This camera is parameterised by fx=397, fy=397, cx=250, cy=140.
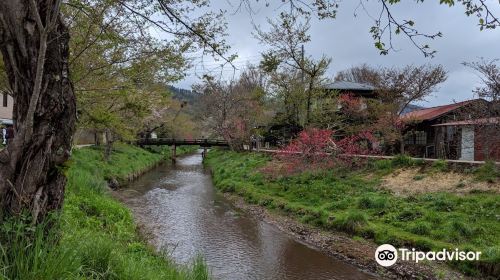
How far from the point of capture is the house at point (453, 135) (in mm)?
14992

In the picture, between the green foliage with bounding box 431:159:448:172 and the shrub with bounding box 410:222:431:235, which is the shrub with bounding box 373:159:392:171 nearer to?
the green foliage with bounding box 431:159:448:172

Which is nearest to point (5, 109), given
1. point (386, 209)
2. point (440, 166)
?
point (386, 209)

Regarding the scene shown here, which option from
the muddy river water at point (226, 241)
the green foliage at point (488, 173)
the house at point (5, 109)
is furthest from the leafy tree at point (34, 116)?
the house at point (5, 109)

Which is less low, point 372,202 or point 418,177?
point 418,177

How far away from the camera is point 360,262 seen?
9.96 m

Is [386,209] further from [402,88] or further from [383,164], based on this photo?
[402,88]

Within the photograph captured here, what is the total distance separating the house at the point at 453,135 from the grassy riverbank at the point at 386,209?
7.63 ft

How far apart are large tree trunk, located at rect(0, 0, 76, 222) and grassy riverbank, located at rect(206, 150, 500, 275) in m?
8.78

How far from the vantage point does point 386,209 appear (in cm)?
1281

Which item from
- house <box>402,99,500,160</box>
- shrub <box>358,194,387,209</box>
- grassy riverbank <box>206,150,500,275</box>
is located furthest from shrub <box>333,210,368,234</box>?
house <box>402,99,500,160</box>

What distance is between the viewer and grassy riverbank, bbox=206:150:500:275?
10016mm

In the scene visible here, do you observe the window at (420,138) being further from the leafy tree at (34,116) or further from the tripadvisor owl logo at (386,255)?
the leafy tree at (34,116)

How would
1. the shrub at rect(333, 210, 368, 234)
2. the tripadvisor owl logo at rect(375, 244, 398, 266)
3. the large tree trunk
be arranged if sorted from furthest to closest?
the shrub at rect(333, 210, 368, 234)
the tripadvisor owl logo at rect(375, 244, 398, 266)
the large tree trunk

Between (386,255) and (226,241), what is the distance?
4486 millimetres
